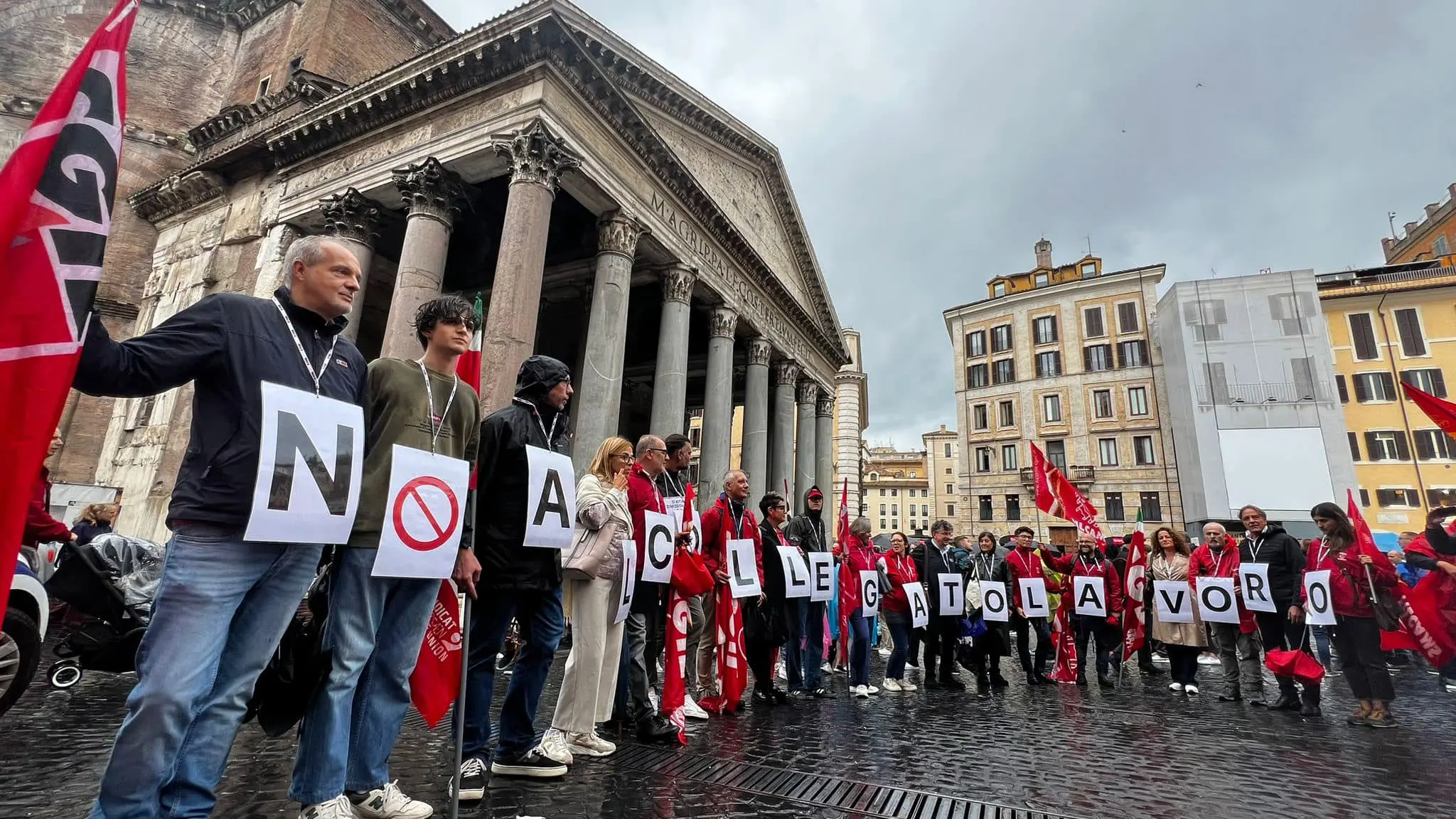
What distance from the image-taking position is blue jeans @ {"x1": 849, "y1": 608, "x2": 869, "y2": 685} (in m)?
6.47

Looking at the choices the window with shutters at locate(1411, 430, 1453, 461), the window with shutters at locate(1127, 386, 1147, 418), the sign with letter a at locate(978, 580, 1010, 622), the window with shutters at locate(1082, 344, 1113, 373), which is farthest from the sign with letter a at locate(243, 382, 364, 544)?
the window with shutters at locate(1411, 430, 1453, 461)

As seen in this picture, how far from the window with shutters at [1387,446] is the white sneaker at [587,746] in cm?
4154

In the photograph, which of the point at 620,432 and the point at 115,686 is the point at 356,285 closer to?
the point at 115,686

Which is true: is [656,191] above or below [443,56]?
below

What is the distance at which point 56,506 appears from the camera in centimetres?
1437

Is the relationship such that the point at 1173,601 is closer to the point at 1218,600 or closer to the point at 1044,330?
the point at 1218,600

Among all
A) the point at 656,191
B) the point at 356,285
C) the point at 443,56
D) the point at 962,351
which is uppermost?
the point at 962,351

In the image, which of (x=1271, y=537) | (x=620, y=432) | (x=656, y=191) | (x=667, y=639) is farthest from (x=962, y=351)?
(x=667, y=639)

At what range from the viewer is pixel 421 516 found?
249 centimetres

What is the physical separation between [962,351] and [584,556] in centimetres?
4141

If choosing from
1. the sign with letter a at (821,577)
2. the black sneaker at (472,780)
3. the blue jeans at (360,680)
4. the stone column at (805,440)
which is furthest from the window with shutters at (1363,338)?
the blue jeans at (360,680)

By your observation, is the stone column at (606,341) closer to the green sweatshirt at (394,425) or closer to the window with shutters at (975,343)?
the green sweatshirt at (394,425)

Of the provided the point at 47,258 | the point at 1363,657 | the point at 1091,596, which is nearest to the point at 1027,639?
the point at 1091,596

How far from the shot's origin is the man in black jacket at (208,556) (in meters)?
1.70
